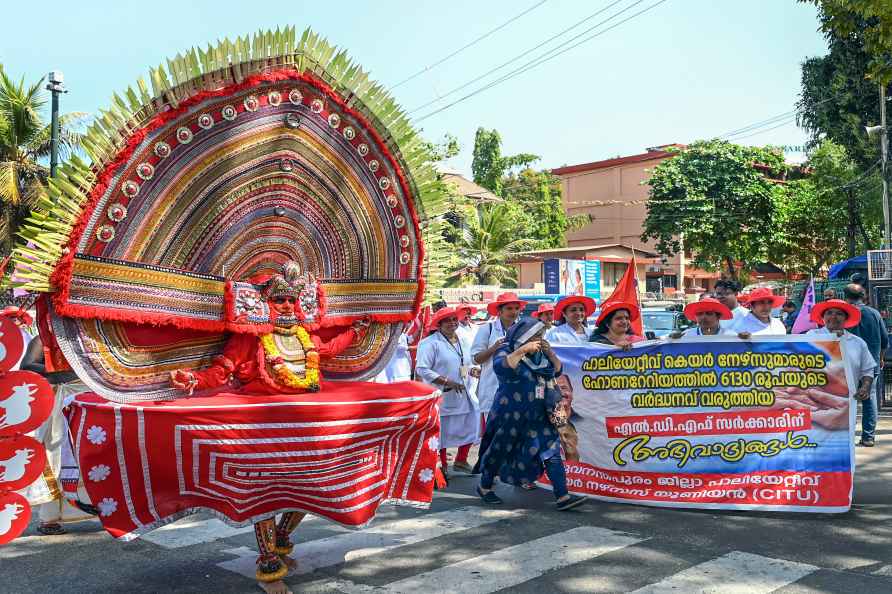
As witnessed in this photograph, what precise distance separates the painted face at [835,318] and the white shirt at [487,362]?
3.20 meters

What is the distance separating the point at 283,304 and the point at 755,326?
19.4 feet

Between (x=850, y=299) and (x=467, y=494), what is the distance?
515cm

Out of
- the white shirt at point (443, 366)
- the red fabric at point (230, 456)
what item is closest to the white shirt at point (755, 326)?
the white shirt at point (443, 366)

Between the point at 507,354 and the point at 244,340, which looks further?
the point at 507,354

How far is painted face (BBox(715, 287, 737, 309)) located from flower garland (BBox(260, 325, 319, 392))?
5598 millimetres

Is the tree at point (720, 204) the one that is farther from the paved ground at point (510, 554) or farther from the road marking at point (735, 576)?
the road marking at point (735, 576)

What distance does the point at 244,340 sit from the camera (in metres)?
4.92

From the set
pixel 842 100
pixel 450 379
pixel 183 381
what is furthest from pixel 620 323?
pixel 842 100

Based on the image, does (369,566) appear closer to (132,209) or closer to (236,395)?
(236,395)

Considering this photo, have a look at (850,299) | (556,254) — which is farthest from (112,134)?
(556,254)

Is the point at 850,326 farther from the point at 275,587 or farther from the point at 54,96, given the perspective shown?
the point at 54,96

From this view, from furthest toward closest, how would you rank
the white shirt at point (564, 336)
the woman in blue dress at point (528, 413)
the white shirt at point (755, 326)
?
the white shirt at point (755, 326), the white shirt at point (564, 336), the woman in blue dress at point (528, 413)

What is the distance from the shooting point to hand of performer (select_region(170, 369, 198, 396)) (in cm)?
463

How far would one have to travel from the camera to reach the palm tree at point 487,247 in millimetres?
35188
